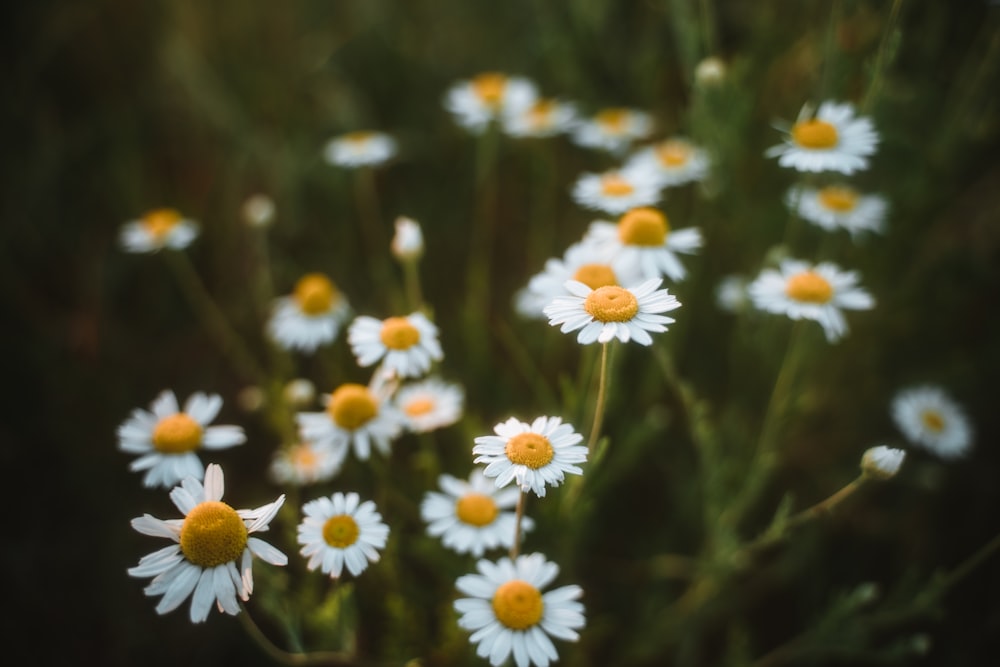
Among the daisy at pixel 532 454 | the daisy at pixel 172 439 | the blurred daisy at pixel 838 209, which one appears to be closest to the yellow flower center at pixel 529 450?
the daisy at pixel 532 454

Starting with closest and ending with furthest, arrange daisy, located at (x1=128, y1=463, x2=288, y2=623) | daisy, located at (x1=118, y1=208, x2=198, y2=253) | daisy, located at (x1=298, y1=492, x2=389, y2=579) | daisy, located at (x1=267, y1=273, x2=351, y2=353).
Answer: daisy, located at (x1=128, y1=463, x2=288, y2=623) < daisy, located at (x1=298, y1=492, x2=389, y2=579) < daisy, located at (x1=267, y1=273, x2=351, y2=353) < daisy, located at (x1=118, y1=208, x2=198, y2=253)

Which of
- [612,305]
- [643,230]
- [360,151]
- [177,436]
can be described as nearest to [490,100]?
[360,151]

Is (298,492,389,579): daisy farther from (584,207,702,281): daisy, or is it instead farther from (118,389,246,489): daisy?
(584,207,702,281): daisy

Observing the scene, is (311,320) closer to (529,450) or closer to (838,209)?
(529,450)

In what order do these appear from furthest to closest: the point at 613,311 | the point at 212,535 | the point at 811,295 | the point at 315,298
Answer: the point at 315,298 < the point at 811,295 < the point at 613,311 < the point at 212,535

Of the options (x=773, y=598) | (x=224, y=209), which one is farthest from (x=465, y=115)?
(x=773, y=598)

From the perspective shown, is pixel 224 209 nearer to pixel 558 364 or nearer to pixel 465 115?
pixel 465 115

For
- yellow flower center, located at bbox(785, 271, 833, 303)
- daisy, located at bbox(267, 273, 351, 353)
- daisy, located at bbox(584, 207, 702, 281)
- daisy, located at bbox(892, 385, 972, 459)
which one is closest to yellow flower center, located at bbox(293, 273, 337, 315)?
daisy, located at bbox(267, 273, 351, 353)
